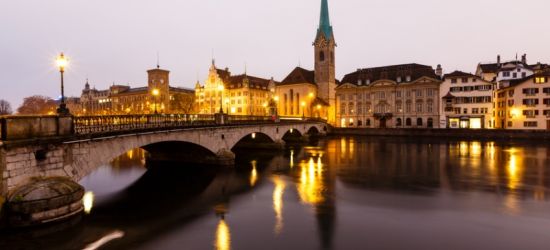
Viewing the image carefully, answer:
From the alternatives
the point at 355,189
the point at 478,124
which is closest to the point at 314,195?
the point at 355,189

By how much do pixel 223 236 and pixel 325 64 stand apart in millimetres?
92092

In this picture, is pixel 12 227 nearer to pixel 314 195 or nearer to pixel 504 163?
pixel 314 195

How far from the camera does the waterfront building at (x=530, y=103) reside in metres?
64.4

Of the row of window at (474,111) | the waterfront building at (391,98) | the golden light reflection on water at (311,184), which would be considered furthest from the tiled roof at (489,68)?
the golden light reflection on water at (311,184)

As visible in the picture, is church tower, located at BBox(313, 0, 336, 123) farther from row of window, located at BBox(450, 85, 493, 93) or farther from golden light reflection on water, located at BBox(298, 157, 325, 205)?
golden light reflection on water, located at BBox(298, 157, 325, 205)

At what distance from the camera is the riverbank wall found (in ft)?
200

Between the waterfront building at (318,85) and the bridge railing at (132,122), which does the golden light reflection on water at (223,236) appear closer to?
the bridge railing at (132,122)

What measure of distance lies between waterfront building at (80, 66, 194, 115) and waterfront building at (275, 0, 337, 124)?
29.8 metres

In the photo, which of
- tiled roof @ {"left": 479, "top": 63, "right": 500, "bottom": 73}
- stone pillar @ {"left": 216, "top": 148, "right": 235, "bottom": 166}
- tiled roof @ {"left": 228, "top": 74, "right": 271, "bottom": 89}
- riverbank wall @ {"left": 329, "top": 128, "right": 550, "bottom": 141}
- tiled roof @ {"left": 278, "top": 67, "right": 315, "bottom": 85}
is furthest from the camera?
tiled roof @ {"left": 228, "top": 74, "right": 271, "bottom": 89}

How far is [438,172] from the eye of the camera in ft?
97.7

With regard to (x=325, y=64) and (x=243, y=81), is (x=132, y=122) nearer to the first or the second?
(x=325, y=64)

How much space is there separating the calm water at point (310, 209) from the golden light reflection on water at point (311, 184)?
87 mm

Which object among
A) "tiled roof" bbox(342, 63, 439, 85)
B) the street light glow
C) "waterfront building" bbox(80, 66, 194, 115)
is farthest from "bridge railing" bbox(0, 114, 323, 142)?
"tiled roof" bbox(342, 63, 439, 85)

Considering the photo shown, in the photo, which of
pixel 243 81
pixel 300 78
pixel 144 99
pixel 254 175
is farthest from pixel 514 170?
pixel 144 99
